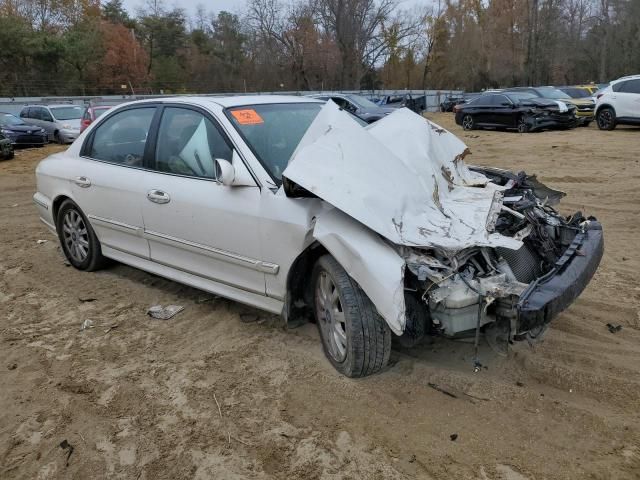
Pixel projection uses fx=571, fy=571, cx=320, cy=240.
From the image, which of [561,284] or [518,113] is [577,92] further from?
[561,284]

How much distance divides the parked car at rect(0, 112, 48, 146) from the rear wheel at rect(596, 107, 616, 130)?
1738cm

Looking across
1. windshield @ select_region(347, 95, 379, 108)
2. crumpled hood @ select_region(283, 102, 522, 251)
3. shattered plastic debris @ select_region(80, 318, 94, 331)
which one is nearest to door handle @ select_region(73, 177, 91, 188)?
shattered plastic debris @ select_region(80, 318, 94, 331)

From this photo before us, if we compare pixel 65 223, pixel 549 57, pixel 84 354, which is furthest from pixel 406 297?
pixel 549 57

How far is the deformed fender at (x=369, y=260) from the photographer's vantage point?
9.09 ft

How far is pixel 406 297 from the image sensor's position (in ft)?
9.80

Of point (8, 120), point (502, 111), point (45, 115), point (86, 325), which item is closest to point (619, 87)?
point (502, 111)

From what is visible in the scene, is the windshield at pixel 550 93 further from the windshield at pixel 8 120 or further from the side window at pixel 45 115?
the windshield at pixel 8 120

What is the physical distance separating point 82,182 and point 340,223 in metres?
2.87

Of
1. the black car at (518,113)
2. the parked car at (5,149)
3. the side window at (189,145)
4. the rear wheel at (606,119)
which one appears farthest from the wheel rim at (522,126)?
the side window at (189,145)

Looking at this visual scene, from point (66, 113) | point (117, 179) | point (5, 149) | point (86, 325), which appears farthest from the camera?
point (66, 113)

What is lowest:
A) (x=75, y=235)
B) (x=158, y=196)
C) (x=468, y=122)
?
(x=75, y=235)

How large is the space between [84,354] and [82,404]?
67 centimetres

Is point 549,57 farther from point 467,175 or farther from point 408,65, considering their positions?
point 467,175

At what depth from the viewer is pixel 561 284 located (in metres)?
2.89
